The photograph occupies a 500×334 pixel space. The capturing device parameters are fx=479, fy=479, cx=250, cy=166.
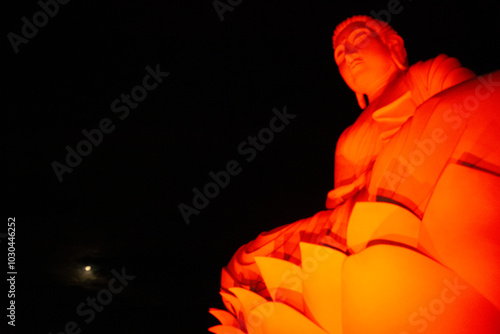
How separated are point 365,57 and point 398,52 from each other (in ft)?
0.85

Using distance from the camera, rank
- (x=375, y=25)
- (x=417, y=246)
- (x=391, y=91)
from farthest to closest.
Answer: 1. (x=375, y=25)
2. (x=391, y=91)
3. (x=417, y=246)

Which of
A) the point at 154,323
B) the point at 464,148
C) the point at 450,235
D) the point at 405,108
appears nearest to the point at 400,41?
the point at 405,108

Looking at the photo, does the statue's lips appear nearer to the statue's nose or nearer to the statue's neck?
the statue's nose

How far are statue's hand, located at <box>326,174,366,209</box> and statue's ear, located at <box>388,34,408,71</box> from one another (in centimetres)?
93

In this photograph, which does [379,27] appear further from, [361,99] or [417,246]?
[417,246]

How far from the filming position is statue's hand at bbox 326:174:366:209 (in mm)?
2625

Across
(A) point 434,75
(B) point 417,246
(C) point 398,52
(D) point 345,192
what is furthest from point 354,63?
(B) point 417,246

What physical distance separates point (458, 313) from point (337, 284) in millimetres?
461

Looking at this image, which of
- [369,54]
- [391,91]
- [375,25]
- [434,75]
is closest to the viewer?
[434,75]

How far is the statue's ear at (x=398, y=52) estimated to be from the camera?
3.13 m

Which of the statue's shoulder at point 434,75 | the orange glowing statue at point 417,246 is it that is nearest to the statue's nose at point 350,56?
the statue's shoulder at point 434,75

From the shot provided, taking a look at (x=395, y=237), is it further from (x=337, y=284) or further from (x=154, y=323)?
(x=154, y=323)

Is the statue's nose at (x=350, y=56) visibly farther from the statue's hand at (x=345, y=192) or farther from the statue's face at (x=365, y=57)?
the statue's hand at (x=345, y=192)

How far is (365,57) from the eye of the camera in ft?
10.1
